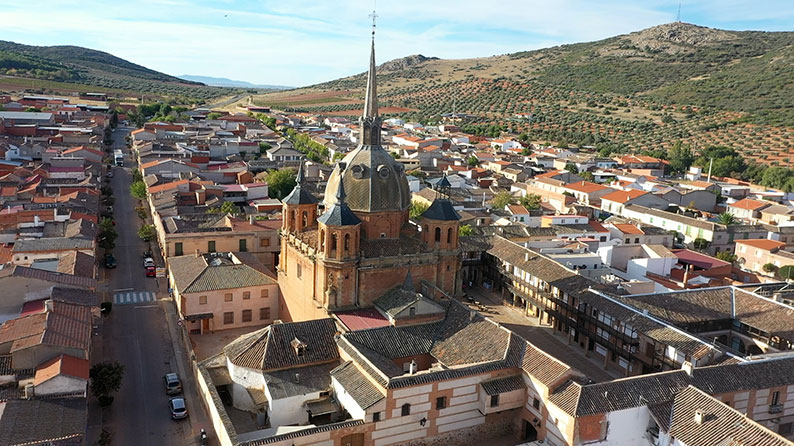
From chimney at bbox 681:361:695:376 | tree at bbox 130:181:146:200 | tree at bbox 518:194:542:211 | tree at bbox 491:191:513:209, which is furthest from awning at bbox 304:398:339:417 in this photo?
tree at bbox 130:181:146:200

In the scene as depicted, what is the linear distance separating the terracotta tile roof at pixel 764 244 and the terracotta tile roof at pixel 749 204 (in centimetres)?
2295

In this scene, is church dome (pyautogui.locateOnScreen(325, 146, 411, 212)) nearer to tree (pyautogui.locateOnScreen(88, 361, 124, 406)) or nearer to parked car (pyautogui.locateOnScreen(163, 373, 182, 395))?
parked car (pyautogui.locateOnScreen(163, 373, 182, 395))

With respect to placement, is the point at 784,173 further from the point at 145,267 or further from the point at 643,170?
the point at 145,267

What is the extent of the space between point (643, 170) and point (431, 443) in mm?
111422

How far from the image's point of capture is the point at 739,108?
162250 mm

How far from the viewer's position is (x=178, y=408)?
3541cm

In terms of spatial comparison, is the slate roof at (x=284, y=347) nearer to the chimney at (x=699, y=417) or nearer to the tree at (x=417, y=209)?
the chimney at (x=699, y=417)

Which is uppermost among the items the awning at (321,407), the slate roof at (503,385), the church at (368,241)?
the church at (368,241)

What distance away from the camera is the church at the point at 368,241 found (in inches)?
1591

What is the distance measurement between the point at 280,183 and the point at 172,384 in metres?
54.3

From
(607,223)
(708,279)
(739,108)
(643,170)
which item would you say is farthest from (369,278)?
(739,108)

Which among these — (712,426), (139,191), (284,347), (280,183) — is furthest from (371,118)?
(139,191)

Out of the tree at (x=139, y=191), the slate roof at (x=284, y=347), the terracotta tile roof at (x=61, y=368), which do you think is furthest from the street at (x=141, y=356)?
the tree at (x=139, y=191)

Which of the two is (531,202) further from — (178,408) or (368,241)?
(178,408)
